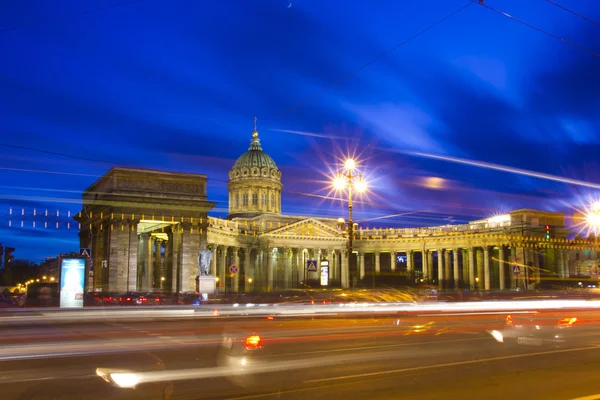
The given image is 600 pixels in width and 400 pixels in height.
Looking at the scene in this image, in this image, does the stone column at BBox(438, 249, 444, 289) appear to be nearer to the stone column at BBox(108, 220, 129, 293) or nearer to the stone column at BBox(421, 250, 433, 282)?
the stone column at BBox(421, 250, 433, 282)

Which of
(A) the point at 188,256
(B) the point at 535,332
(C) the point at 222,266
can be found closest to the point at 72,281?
(B) the point at 535,332

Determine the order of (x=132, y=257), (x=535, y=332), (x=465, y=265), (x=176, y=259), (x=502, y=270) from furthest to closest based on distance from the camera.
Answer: (x=465, y=265) < (x=502, y=270) < (x=176, y=259) < (x=132, y=257) < (x=535, y=332)

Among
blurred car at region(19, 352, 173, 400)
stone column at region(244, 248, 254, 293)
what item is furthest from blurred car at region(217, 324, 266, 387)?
stone column at region(244, 248, 254, 293)

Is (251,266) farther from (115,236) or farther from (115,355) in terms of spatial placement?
(115,355)

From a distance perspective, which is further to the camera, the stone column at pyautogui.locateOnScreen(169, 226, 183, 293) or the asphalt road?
the stone column at pyautogui.locateOnScreen(169, 226, 183, 293)

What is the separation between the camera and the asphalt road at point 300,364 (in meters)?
11.7

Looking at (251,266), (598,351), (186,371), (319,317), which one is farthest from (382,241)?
(186,371)

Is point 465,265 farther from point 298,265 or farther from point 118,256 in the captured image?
point 118,256

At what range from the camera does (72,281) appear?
34375 millimetres

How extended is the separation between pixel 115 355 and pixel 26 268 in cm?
15235

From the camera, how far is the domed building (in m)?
113

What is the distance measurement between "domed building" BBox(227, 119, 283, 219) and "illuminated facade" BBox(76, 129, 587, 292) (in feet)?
0.62

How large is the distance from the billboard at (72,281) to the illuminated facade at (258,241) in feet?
66.5

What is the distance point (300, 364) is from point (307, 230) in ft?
289
